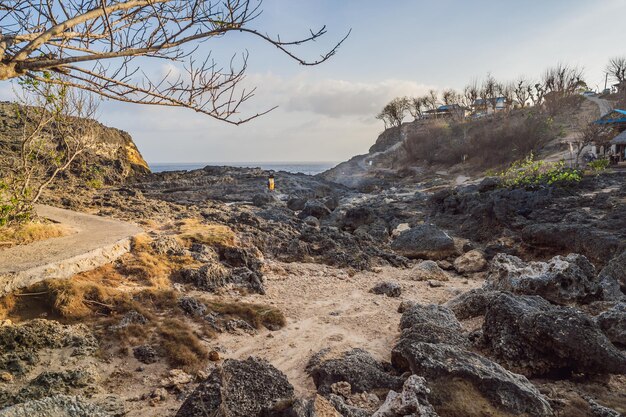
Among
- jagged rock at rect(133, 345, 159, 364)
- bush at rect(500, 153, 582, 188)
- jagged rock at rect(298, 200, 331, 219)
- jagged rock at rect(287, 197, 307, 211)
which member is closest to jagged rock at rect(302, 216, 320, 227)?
jagged rock at rect(298, 200, 331, 219)

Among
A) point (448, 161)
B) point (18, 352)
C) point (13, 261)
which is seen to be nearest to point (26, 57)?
point (18, 352)

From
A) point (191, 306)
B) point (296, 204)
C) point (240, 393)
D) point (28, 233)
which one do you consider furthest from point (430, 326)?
point (296, 204)

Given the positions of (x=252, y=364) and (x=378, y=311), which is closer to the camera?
(x=252, y=364)

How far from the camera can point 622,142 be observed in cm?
2239

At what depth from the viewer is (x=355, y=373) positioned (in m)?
4.68

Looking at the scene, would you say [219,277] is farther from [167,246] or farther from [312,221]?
[312,221]

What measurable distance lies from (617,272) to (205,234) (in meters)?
9.91

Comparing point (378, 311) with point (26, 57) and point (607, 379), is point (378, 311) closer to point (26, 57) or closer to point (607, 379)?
point (607, 379)

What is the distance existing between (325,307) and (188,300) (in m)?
2.88

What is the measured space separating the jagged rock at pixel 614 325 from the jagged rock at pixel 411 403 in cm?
367

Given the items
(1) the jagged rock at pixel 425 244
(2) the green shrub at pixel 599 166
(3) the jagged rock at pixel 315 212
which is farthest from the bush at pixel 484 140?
(1) the jagged rock at pixel 425 244

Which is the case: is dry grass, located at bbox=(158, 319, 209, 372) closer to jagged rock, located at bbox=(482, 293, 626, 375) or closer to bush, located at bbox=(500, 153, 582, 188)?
jagged rock, located at bbox=(482, 293, 626, 375)

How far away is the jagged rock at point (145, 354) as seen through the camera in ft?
17.3

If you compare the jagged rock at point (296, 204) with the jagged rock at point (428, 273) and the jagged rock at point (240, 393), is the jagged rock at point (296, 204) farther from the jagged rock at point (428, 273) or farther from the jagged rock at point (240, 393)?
the jagged rock at point (240, 393)
